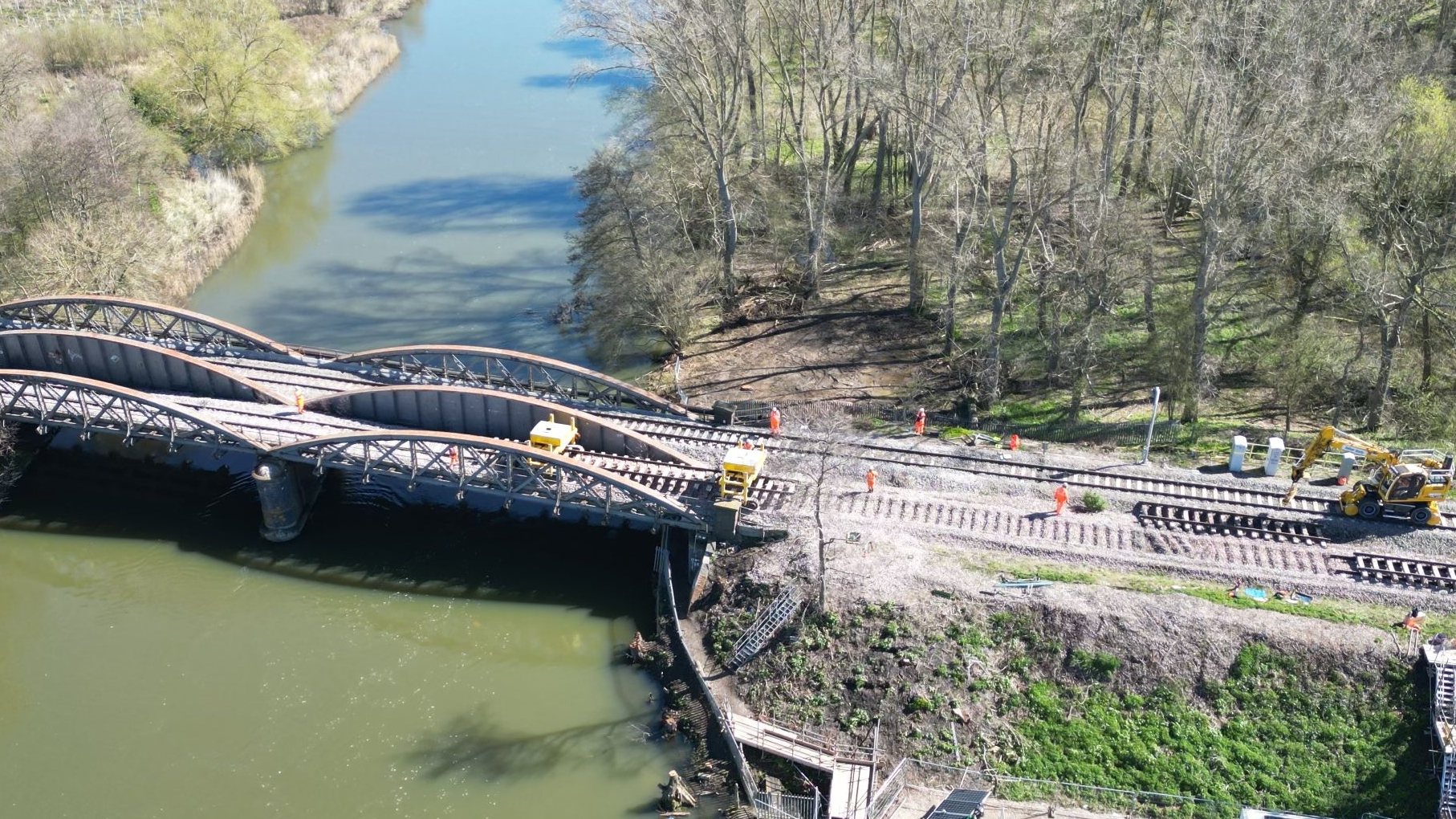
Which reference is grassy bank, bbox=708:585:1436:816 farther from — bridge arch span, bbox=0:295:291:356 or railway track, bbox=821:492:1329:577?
bridge arch span, bbox=0:295:291:356

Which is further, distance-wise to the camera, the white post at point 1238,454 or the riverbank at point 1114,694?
the white post at point 1238,454

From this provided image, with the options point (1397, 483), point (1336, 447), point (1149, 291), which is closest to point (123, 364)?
point (1149, 291)

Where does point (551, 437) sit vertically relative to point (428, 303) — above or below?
above

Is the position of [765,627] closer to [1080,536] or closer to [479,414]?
[1080,536]

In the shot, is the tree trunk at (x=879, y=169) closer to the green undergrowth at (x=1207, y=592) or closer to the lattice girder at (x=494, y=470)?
the lattice girder at (x=494, y=470)

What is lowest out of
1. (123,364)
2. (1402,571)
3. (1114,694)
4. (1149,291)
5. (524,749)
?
(524,749)

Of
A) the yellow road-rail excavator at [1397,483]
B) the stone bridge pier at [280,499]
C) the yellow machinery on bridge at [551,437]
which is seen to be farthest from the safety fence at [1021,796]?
the stone bridge pier at [280,499]

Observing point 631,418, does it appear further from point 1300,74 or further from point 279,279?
point 279,279
